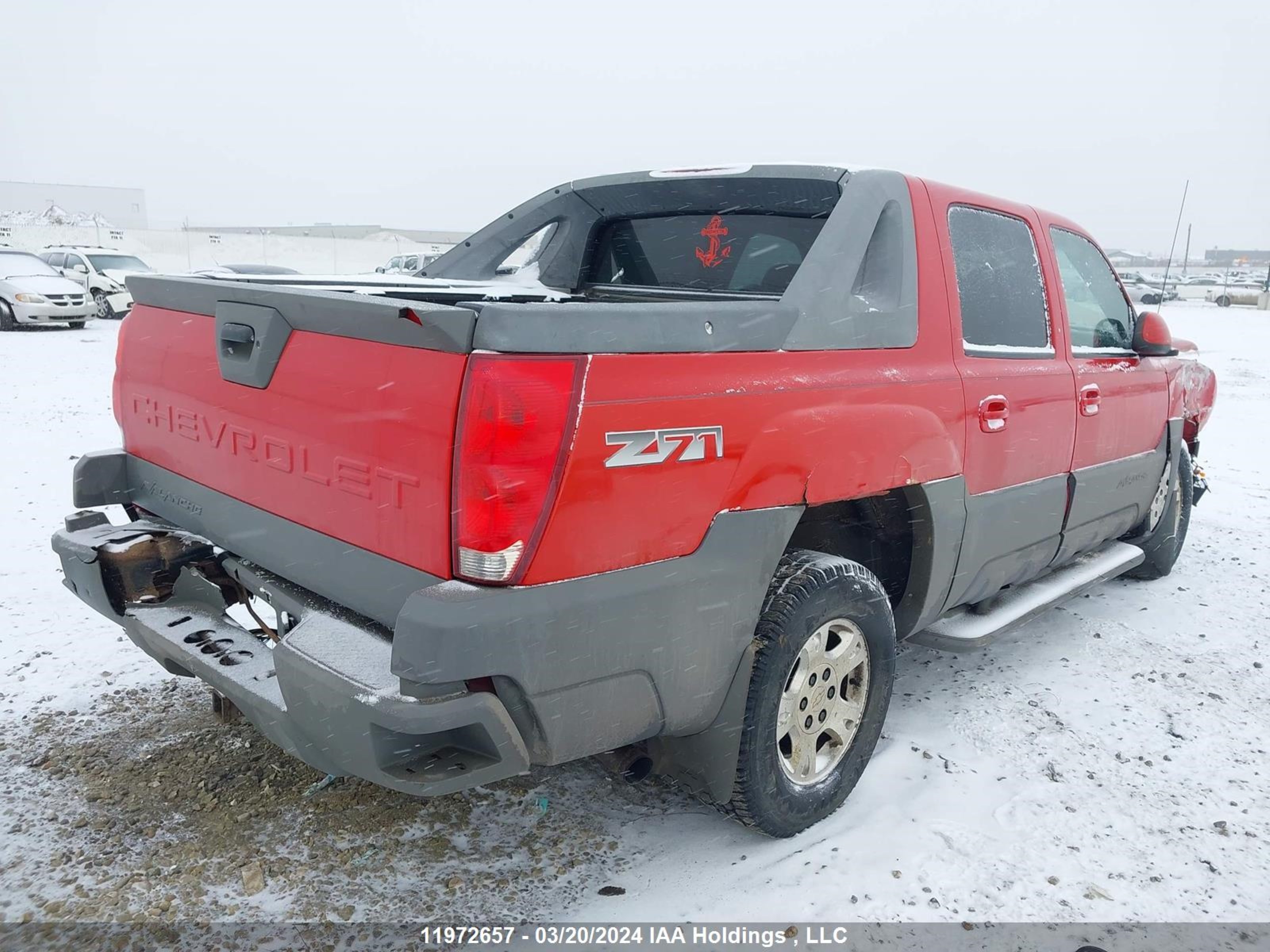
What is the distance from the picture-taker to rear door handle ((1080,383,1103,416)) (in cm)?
383

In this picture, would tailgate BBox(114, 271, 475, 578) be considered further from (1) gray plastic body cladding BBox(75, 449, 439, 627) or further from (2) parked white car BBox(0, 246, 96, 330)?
(2) parked white car BBox(0, 246, 96, 330)

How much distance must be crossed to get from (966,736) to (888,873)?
1000 mm

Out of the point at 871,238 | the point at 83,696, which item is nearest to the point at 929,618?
the point at 871,238

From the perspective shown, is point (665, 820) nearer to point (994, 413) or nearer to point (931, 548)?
point (931, 548)

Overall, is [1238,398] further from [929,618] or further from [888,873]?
[888,873]

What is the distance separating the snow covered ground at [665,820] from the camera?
252cm

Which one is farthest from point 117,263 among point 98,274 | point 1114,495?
point 1114,495

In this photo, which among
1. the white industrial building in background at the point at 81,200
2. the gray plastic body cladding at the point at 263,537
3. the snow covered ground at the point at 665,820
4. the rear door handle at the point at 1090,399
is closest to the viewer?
the gray plastic body cladding at the point at 263,537

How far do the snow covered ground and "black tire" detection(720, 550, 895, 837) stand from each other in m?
0.15

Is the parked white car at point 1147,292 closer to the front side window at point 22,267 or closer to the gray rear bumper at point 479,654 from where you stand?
the gray rear bumper at point 479,654

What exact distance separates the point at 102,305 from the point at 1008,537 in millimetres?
20503

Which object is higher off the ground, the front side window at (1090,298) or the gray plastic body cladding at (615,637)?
the front side window at (1090,298)

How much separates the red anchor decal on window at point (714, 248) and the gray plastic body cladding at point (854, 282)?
0.72 m

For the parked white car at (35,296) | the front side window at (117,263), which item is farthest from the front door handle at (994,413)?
the front side window at (117,263)
